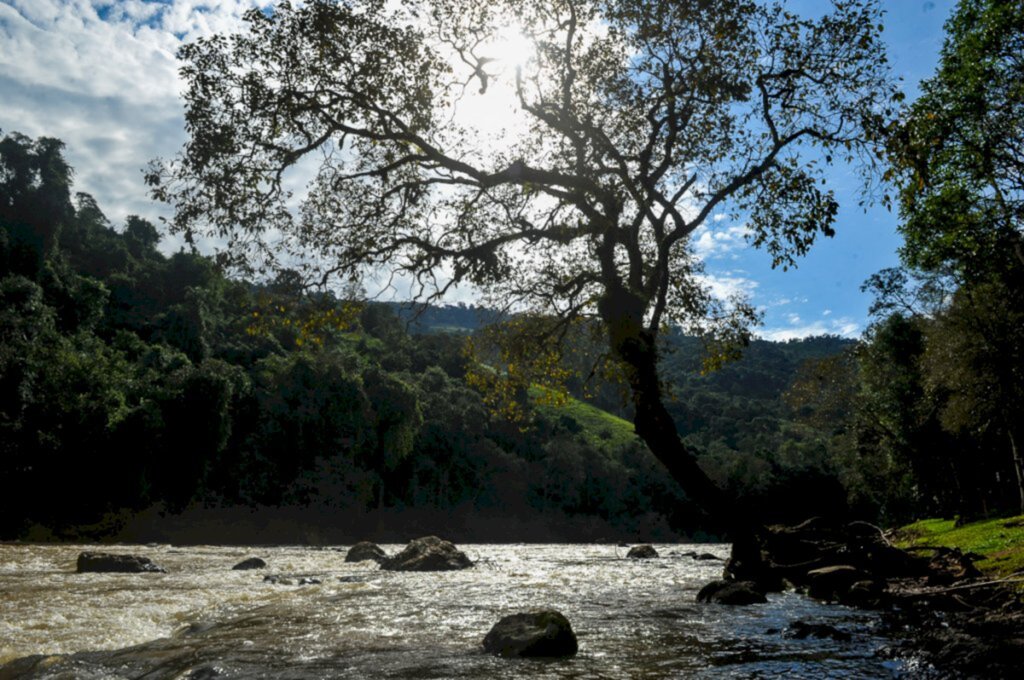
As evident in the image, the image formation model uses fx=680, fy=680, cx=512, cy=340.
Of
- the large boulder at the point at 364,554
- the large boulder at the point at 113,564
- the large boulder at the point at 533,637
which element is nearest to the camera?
the large boulder at the point at 533,637

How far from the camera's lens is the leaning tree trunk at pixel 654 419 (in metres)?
16.2

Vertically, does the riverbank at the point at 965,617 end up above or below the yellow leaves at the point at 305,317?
below

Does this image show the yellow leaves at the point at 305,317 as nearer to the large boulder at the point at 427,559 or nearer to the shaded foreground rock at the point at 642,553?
the large boulder at the point at 427,559

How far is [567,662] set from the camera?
814 centimetres

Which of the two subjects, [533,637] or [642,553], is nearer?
[533,637]

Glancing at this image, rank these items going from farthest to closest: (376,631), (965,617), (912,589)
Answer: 1. (912,589)
2. (965,617)
3. (376,631)

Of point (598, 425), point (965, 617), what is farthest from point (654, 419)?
point (598, 425)

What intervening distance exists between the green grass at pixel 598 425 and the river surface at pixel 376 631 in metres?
97.4

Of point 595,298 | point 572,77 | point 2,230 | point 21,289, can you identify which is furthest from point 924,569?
point 2,230

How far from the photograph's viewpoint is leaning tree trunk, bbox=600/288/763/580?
636 inches

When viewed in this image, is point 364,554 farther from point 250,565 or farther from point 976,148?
point 976,148

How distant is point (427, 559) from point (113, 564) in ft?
33.8

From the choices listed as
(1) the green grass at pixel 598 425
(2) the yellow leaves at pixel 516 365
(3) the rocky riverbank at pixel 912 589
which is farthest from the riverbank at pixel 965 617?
(1) the green grass at pixel 598 425

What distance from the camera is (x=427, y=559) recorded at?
25594 millimetres
